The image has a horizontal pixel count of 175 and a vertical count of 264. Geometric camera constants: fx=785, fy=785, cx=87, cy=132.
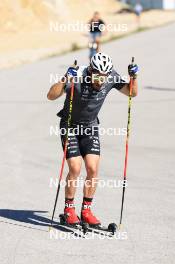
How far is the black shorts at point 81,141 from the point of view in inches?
340

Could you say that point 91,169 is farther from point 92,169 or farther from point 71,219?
point 71,219

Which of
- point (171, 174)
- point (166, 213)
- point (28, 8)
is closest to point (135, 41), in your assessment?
point (28, 8)

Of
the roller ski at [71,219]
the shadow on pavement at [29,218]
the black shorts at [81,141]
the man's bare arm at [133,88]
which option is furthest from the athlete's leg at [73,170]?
the man's bare arm at [133,88]

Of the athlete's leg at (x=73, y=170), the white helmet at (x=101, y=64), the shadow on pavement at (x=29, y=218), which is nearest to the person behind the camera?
the white helmet at (x=101, y=64)

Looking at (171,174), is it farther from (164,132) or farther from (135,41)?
(135,41)

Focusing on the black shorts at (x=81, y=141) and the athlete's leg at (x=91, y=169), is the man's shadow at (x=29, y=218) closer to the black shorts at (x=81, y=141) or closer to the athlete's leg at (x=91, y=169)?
the athlete's leg at (x=91, y=169)

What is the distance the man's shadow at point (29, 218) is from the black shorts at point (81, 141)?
0.88 meters

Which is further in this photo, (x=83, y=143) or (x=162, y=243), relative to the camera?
(x=83, y=143)

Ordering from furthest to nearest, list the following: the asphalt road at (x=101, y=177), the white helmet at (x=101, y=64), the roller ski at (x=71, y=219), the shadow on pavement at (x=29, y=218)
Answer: the shadow on pavement at (x=29, y=218)
the roller ski at (x=71, y=219)
the white helmet at (x=101, y=64)
the asphalt road at (x=101, y=177)

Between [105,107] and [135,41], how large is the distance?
1926 centimetres

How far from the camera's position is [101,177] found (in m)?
11.8

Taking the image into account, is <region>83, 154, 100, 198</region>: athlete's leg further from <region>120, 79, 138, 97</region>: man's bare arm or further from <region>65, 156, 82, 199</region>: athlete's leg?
<region>120, 79, 138, 97</region>: man's bare arm

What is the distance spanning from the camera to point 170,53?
32938mm

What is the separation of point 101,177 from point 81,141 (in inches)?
125
